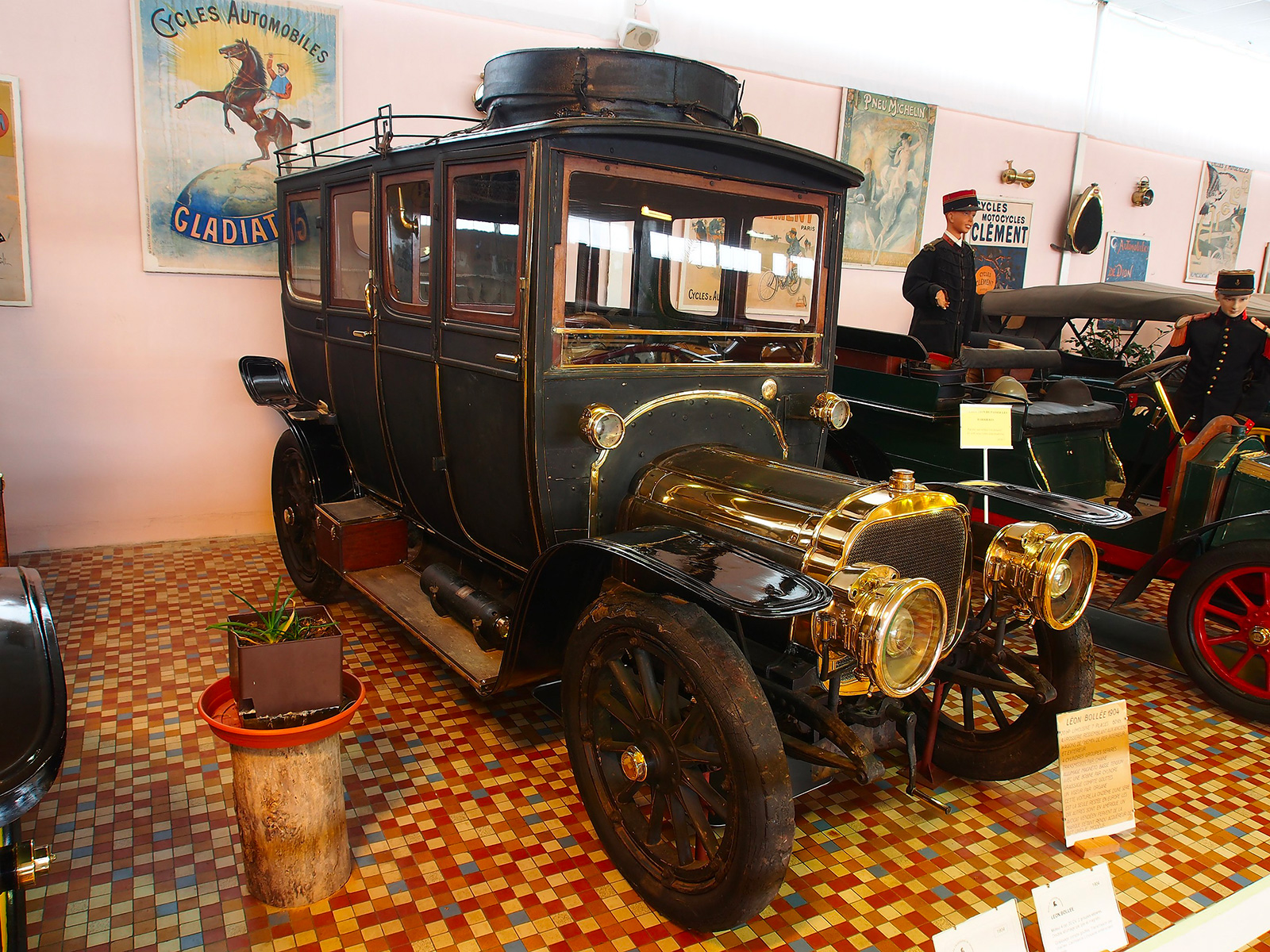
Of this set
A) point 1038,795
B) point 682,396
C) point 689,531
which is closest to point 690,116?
point 682,396

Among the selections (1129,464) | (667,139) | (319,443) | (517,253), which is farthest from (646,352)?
(1129,464)

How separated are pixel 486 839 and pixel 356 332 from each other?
1.99 meters

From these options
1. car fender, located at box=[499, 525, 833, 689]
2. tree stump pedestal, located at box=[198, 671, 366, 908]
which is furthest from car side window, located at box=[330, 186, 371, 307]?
tree stump pedestal, located at box=[198, 671, 366, 908]

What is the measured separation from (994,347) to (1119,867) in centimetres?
345

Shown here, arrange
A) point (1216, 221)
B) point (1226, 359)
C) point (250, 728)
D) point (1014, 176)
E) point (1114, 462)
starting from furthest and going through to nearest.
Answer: point (1216, 221) → point (1014, 176) → point (1226, 359) → point (1114, 462) → point (250, 728)

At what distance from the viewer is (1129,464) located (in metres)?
4.78

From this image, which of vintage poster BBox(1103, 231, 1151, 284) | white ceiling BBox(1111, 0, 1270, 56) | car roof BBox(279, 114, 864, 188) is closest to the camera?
car roof BBox(279, 114, 864, 188)

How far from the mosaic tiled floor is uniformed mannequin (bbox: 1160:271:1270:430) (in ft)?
6.78

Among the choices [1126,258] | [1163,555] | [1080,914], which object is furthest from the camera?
[1126,258]

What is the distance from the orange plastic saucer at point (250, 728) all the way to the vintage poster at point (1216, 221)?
9.12 meters

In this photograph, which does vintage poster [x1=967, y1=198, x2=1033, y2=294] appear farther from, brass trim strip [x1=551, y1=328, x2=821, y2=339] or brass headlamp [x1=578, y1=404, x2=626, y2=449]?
brass headlamp [x1=578, y1=404, x2=626, y2=449]

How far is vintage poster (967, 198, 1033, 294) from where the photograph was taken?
677 centimetres

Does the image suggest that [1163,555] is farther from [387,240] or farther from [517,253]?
[387,240]

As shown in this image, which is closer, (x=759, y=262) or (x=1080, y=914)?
(x=1080, y=914)
